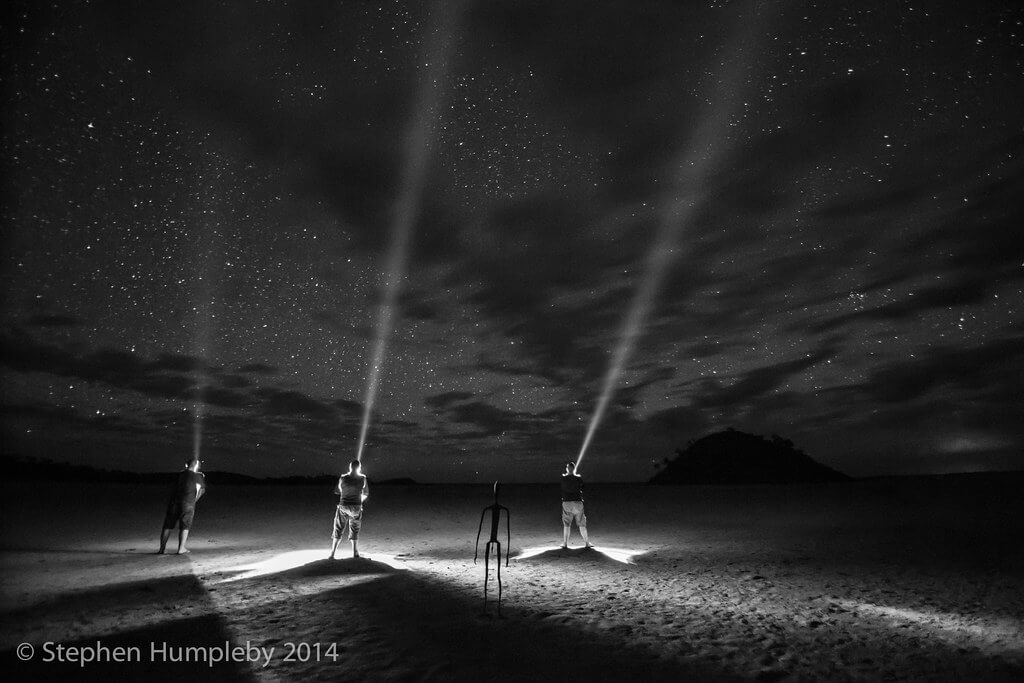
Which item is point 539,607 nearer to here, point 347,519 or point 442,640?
point 442,640

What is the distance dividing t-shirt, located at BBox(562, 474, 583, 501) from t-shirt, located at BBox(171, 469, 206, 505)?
1044 centimetres

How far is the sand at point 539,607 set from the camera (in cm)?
621

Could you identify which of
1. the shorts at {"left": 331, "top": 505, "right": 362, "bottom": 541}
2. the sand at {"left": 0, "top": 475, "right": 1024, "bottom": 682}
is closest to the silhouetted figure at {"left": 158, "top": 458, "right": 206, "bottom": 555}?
the sand at {"left": 0, "top": 475, "right": 1024, "bottom": 682}

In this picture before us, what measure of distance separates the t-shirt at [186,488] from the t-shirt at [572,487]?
10.4 meters

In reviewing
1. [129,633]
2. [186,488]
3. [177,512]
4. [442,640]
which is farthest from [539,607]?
[177,512]

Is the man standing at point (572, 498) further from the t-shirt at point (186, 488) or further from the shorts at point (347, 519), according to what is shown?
the t-shirt at point (186, 488)

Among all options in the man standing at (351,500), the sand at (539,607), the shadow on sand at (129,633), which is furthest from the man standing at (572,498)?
the shadow on sand at (129,633)

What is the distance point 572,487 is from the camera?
Answer: 1501cm

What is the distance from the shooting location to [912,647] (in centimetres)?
685

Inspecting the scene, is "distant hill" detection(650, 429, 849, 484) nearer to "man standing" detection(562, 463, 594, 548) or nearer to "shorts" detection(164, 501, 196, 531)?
"man standing" detection(562, 463, 594, 548)

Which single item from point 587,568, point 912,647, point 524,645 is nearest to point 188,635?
point 524,645

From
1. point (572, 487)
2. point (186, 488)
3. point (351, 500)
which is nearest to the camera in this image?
point (351, 500)

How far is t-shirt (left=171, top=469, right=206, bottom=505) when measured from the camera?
46.3 feet

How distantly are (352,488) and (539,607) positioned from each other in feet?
23.1
